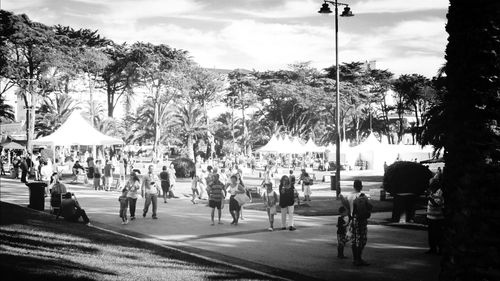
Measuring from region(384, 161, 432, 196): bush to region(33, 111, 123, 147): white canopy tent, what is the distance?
56.6ft

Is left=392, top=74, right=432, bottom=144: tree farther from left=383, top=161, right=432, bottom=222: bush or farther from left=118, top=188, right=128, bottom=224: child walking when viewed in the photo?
left=118, top=188, right=128, bottom=224: child walking

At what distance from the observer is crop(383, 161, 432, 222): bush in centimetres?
1366

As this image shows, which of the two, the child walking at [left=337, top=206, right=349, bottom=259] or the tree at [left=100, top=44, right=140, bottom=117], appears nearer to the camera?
the child walking at [left=337, top=206, right=349, bottom=259]

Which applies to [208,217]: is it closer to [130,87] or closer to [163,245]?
[163,245]

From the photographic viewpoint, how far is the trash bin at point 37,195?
1517 cm

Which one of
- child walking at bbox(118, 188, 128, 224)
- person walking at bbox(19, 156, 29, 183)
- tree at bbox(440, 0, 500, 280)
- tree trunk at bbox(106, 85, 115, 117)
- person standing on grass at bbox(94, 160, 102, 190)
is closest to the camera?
tree at bbox(440, 0, 500, 280)

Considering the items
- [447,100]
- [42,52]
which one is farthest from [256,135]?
[447,100]

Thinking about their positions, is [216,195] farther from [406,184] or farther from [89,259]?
[406,184]

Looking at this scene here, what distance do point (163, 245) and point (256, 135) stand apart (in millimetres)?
55383

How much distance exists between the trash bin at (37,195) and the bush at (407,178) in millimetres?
11699

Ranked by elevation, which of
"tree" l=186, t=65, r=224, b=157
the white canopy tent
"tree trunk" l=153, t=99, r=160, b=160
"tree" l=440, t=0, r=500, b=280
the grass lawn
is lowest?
the grass lawn

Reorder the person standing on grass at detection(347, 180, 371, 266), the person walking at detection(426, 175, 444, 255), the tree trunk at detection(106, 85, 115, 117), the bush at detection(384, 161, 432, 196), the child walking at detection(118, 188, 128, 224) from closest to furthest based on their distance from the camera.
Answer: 1. the person standing on grass at detection(347, 180, 371, 266)
2. the person walking at detection(426, 175, 444, 255)
3. the child walking at detection(118, 188, 128, 224)
4. the bush at detection(384, 161, 432, 196)
5. the tree trunk at detection(106, 85, 115, 117)

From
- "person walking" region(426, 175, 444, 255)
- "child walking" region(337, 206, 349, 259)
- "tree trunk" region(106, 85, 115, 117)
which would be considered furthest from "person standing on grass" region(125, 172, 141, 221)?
"tree trunk" region(106, 85, 115, 117)

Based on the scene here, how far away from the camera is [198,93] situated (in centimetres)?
5794
